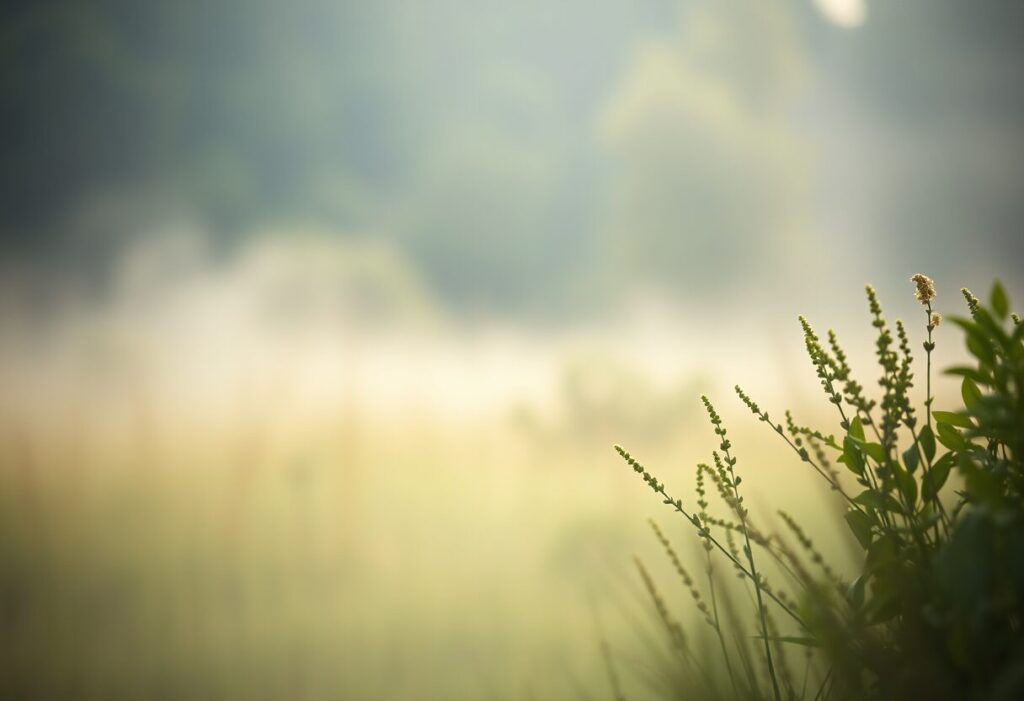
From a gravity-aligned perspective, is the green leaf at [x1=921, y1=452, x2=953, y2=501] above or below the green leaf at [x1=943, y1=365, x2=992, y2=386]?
below

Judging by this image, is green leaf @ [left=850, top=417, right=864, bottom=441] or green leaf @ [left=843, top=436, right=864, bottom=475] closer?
green leaf @ [left=843, top=436, right=864, bottom=475]

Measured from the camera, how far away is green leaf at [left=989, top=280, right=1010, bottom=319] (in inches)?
48.5

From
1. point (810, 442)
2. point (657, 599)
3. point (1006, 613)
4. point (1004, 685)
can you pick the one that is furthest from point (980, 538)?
point (657, 599)

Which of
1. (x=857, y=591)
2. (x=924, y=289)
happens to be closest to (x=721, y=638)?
(x=857, y=591)

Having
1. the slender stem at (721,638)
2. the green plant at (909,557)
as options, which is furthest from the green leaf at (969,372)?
the slender stem at (721,638)

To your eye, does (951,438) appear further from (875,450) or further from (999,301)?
(999,301)

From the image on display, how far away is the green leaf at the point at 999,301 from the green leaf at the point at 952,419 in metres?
0.58

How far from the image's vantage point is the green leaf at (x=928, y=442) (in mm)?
1628

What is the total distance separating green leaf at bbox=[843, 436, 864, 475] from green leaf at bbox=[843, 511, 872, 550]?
13 cm

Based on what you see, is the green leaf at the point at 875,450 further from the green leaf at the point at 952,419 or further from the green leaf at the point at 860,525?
the green leaf at the point at 952,419

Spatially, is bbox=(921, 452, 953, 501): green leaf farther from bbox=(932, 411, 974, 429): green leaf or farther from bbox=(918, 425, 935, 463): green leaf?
bbox=(932, 411, 974, 429): green leaf

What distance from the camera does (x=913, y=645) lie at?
1229 millimetres

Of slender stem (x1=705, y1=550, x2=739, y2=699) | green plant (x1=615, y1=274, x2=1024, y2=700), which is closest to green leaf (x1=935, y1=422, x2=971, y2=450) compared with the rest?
green plant (x1=615, y1=274, x2=1024, y2=700)

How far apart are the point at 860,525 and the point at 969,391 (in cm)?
59
